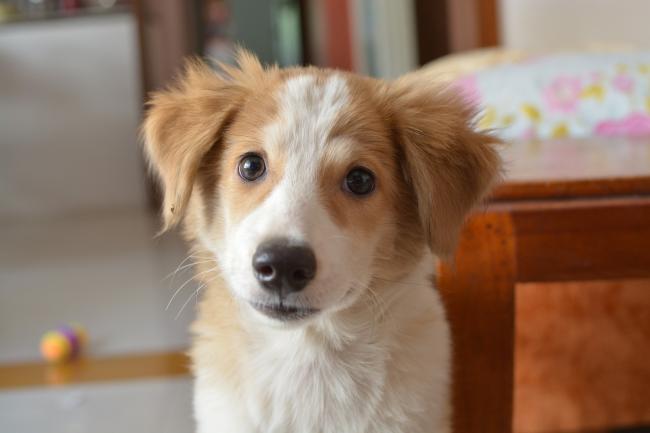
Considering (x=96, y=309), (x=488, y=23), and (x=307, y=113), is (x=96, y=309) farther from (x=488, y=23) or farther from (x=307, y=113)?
(x=488, y=23)

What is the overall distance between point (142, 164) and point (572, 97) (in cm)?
440

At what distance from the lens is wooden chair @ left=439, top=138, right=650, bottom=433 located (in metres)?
1.40

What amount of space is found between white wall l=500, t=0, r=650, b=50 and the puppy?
93.2 inches

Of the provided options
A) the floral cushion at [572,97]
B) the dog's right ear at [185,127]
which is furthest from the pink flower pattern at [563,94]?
the dog's right ear at [185,127]

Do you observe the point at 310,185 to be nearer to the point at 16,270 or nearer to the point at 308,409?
the point at 308,409

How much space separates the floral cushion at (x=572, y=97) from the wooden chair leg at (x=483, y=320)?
3.78 ft

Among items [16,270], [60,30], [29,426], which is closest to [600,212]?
[29,426]

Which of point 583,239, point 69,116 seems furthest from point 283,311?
point 69,116

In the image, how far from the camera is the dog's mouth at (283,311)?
1.21 metres

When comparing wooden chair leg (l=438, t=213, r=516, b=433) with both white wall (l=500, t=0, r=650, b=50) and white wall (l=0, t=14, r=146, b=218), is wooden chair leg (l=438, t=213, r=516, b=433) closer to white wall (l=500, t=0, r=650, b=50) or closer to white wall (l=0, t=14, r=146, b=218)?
white wall (l=500, t=0, r=650, b=50)

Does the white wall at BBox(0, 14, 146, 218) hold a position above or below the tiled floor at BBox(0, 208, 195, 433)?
above

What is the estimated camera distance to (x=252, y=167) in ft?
4.46

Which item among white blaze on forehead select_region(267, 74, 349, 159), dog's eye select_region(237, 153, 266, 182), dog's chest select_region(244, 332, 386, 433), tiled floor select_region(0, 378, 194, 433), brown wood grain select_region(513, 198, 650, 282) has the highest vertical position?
white blaze on forehead select_region(267, 74, 349, 159)

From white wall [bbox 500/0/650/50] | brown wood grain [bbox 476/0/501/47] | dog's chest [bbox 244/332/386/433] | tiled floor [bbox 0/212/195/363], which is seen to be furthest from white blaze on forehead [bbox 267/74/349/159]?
brown wood grain [bbox 476/0/501/47]
